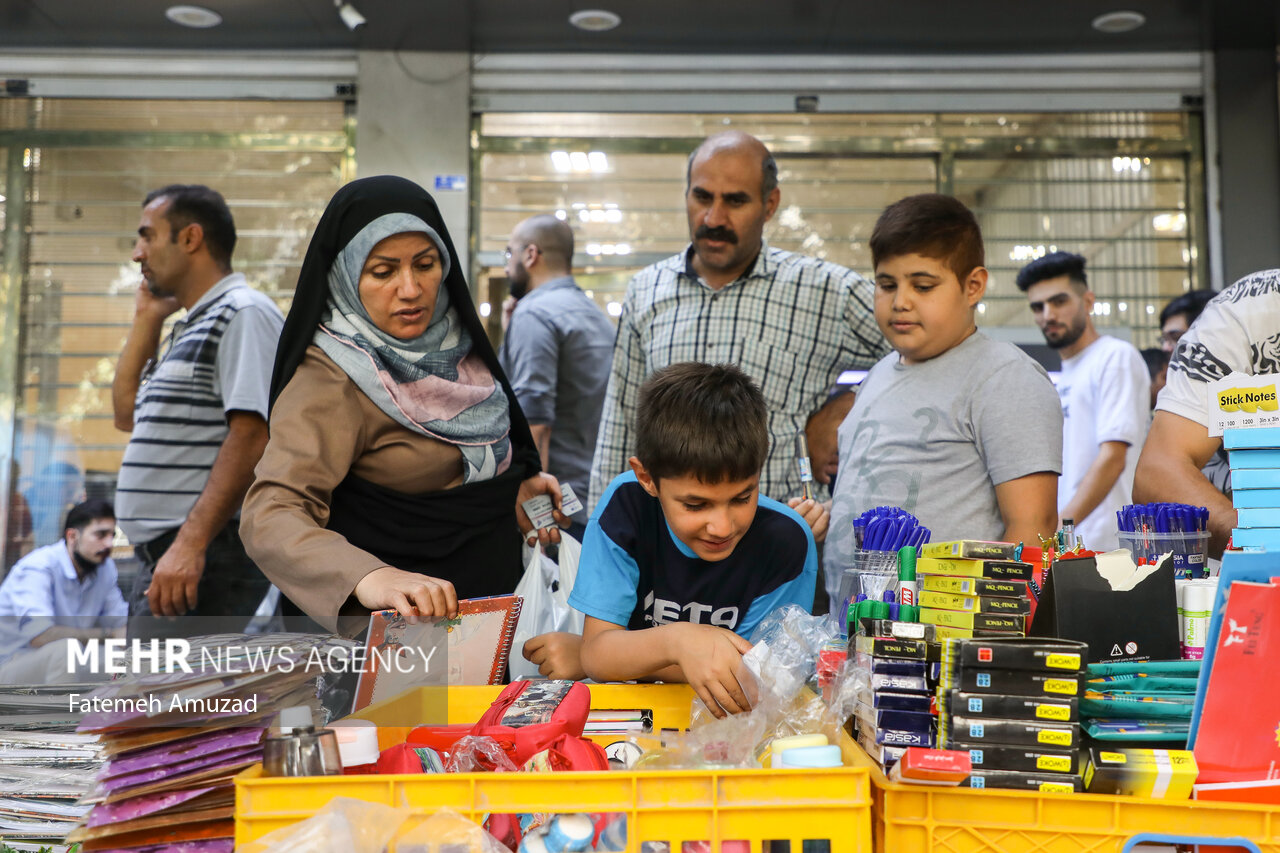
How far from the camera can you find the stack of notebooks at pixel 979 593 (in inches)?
44.9

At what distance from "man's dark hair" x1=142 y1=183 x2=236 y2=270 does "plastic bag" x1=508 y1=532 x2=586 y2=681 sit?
1749 millimetres

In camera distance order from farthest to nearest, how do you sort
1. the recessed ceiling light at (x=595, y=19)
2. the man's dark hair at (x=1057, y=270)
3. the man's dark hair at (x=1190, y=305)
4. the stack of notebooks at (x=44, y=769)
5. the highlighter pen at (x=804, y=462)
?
the recessed ceiling light at (x=595, y=19) → the man's dark hair at (x=1190, y=305) → the man's dark hair at (x=1057, y=270) → the highlighter pen at (x=804, y=462) → the stack of notebooks at (x=44, y=769)

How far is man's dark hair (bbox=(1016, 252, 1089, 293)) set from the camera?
184 inches

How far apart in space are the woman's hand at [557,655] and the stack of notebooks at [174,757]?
61cm

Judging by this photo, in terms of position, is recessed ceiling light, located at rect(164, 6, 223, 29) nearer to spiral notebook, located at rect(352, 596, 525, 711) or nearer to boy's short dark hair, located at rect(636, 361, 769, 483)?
boy's short dark hair, located at rect(636, 361, 769, 483)

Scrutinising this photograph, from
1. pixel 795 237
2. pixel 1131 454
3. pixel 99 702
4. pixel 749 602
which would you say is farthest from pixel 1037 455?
pixel 795 237

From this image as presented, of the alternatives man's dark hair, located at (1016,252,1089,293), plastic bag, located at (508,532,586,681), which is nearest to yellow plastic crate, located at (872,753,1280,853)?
plastic bag, located at (508,532,586,681)

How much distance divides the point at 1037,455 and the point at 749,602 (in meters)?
0.68

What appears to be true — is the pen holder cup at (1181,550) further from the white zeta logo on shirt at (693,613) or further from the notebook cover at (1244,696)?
the white zeta logo on shirt at (693,613)

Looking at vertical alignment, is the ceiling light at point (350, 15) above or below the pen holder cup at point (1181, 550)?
above

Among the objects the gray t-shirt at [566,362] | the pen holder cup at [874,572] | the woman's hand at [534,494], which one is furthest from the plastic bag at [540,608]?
the gray t-shirt at [566,362]

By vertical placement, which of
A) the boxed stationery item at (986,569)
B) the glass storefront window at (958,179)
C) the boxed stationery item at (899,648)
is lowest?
the boxed stationery item at (899,648)

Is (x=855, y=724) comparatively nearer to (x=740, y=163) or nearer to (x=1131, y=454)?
(x=740, y=163)

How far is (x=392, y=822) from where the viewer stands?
3.08 ft
